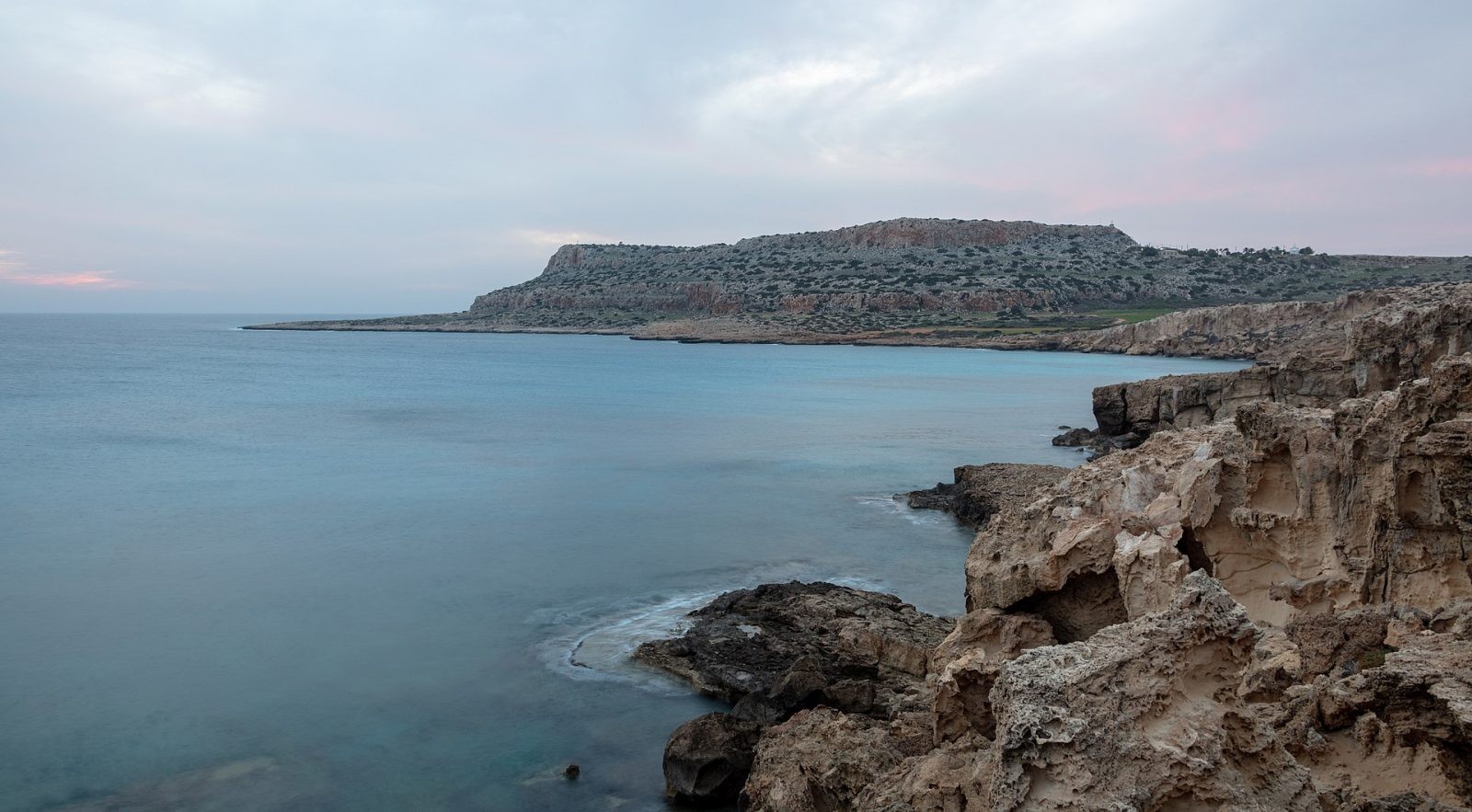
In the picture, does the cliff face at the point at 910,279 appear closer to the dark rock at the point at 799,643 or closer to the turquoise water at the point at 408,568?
the turquoise water at the point at 408,568

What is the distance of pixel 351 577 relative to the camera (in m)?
14.3

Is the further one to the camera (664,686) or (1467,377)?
(664,686)

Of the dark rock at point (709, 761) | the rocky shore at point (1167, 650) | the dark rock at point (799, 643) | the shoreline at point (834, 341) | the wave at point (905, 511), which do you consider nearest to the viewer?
the rocky shore at point (1167, 650)

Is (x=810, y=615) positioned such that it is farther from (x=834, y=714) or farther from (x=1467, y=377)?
(x=1467, y=377)

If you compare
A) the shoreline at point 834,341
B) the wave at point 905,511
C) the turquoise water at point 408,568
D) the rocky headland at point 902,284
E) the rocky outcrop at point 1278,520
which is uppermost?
the rocky headland at point 902,284

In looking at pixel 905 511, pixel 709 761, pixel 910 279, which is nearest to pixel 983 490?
pixel 905 511

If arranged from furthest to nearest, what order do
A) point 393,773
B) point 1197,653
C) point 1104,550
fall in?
point 393,773 → point 1104,550 → point 1197,653

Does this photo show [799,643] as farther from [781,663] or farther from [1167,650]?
[1167,650]

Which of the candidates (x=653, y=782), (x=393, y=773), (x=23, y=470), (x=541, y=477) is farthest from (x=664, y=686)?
(x=23, y=470)

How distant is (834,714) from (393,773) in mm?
3942

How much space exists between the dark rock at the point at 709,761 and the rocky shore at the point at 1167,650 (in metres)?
0.02

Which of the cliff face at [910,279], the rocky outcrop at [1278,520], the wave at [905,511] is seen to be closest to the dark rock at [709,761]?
the rocky outcrop at [1278,520]

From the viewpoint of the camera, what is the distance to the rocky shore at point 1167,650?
3.84 metres

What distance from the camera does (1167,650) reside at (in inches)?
158
